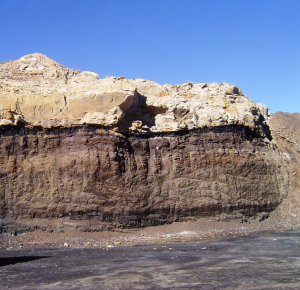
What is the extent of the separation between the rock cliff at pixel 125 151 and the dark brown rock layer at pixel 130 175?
0.04 metres

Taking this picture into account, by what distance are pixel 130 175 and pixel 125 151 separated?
0.98 m

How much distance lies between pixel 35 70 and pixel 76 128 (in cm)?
419

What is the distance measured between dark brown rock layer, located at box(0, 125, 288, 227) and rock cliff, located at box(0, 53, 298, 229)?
38mm

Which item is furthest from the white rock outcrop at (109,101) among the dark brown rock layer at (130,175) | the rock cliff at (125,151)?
the dark brown rock layer at (130,175)

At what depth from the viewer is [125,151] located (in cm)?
1238

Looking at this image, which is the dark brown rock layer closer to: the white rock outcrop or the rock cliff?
the rock cliff

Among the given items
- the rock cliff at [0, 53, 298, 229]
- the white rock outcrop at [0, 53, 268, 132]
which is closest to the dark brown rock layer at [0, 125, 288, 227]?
the rock cliff at [0, 53, 298, 229]

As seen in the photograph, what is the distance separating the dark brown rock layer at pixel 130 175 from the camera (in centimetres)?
1148

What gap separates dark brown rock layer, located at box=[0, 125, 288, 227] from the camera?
11484 mm

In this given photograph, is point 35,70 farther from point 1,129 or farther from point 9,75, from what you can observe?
point 1,129

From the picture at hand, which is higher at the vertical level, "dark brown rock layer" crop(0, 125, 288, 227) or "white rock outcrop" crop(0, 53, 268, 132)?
"white rock outcrop" crop(0, 53, 268, 132)

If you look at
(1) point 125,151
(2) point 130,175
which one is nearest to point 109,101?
(1) point 125,151

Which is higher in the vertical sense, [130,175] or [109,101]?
[109,101]

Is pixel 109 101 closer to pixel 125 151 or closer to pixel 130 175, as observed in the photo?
pixel 125 151
